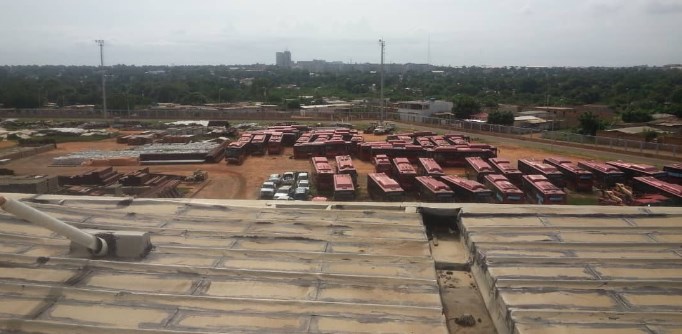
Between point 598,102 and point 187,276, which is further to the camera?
point 598,102

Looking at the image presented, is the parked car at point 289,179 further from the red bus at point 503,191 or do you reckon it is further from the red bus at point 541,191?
the red bus at point 541,191

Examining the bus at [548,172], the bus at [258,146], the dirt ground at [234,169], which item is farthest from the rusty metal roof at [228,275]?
the bus at [258,146]

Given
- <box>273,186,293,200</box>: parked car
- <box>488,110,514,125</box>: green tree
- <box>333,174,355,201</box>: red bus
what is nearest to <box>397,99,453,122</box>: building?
<box>488,110,514,125</box>: green tree

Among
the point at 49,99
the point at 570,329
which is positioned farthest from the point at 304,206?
the point at 49,99

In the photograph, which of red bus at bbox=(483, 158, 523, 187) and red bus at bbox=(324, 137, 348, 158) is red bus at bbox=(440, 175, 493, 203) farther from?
red bus at bbox=(324, 137, 348, 158)

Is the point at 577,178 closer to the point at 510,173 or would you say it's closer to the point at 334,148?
the point at 510,173

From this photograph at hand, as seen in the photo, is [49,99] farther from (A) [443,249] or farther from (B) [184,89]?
(A) [443,249]
